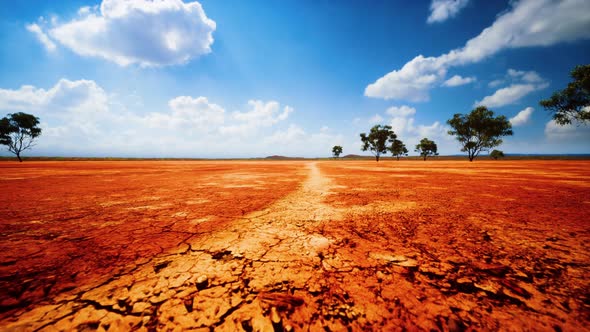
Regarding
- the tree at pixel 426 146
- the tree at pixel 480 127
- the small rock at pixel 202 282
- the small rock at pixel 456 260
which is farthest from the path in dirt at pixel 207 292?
the tree at pixel 426 146

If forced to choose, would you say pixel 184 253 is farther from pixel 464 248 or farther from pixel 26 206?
pixel 26 206

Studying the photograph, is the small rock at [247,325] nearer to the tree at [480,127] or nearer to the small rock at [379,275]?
the small rock at [379,275]

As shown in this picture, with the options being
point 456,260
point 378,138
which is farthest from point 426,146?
point 456,260

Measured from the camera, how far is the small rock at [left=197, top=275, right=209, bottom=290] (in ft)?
5.57

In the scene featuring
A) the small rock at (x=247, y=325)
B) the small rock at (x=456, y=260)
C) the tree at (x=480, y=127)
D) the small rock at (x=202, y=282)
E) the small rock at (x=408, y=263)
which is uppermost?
the tree at (x=480, y=127)

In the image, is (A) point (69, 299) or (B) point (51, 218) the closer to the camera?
(A) point (69, 299)

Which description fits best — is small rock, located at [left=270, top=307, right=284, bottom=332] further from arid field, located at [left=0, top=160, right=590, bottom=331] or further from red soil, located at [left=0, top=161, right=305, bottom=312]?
red soil, located at [left=0, top=161, right=305, bottom=312]

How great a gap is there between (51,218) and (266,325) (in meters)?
4.60

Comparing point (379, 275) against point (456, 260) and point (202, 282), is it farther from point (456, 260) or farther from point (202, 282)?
point (202, 282)

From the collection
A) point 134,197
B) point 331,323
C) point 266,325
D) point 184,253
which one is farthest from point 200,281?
point 134,197

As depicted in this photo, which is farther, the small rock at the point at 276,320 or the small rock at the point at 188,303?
the small rock at the point at 188,303

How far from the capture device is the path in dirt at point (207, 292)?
1348mm

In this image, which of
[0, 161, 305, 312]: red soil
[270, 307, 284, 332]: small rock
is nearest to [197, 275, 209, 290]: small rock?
[270, 307, 284, 332]: small rock

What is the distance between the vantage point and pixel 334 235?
2742 mm
